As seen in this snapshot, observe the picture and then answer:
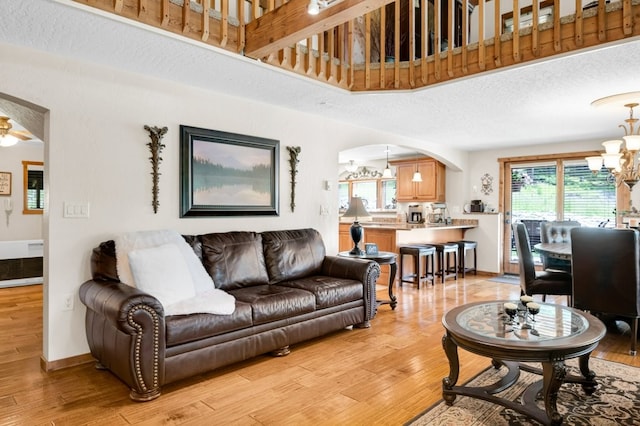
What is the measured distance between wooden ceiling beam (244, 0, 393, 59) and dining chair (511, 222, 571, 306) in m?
3.03

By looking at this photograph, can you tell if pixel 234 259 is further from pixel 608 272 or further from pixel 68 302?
pixel 608 272

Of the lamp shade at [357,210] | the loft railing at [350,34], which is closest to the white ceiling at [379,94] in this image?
the loft railing at [350,34]

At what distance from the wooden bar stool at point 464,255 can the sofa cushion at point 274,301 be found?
170 inches

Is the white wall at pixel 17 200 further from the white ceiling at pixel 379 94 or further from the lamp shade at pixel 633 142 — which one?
the lamp shade at pixel 633 142

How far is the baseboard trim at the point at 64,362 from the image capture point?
2.89 meters

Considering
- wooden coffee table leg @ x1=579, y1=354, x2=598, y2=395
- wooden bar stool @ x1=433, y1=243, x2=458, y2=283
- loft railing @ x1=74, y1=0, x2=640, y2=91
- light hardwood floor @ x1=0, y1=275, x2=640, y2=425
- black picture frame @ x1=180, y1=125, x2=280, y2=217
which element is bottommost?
light hardwood floor @ x1=0, y1=275, x2=640, y2=425

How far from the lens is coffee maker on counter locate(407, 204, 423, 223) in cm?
795

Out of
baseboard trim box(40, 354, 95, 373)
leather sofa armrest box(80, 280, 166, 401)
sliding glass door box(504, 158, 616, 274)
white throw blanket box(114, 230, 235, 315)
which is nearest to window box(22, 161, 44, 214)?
baseboard trim box(40, 354, 95, 373)

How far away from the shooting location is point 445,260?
21.4ft

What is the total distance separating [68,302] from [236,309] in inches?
52.1

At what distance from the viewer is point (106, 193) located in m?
3.14

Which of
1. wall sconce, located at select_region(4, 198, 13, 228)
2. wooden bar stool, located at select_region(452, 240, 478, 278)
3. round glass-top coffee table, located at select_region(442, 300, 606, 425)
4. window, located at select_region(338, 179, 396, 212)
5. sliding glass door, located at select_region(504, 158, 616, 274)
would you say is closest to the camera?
round glass-top coffee table, located at select_region(442, 300, 606, 425)

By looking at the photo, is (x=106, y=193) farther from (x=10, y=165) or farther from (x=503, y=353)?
(x=10, y=165)

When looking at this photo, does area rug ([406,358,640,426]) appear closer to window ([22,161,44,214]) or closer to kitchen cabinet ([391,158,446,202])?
kitchen cabinet ([391,158,446,202])
